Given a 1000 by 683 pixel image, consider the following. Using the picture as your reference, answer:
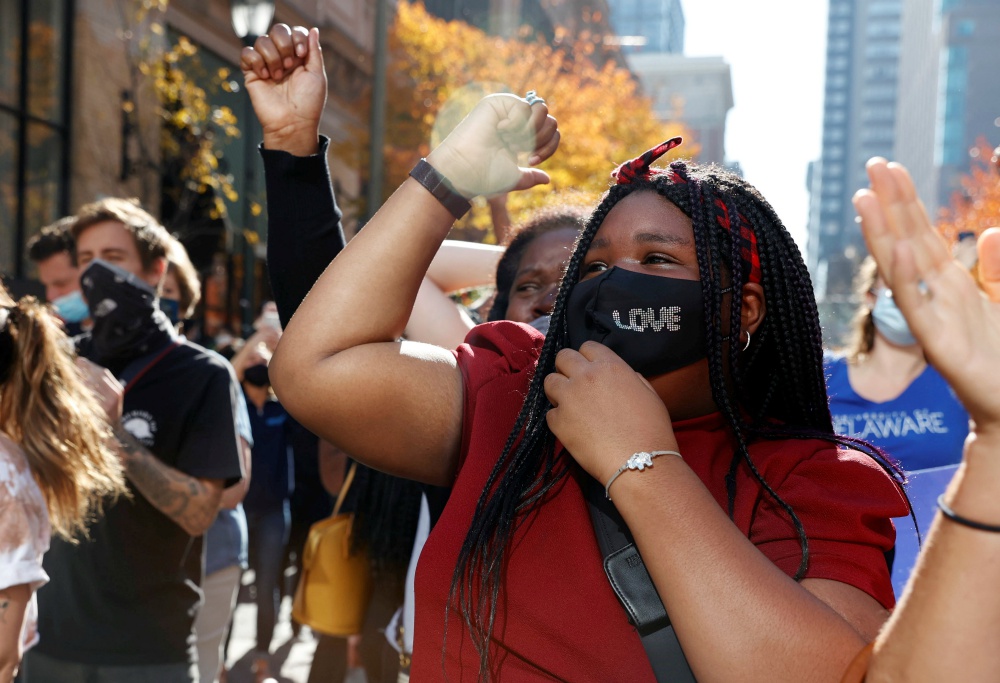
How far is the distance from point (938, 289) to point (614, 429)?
53 cm

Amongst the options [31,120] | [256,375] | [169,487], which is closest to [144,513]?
[169,487]

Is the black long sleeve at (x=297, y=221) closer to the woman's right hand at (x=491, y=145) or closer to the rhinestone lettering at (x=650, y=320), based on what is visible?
the woman's right hand at (x=491, y=145)

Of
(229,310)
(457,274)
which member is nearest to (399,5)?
(229,310)

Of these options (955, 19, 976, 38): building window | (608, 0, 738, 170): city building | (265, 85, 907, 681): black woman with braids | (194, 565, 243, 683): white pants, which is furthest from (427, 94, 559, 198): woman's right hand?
(608, 0, 738, 170): city building

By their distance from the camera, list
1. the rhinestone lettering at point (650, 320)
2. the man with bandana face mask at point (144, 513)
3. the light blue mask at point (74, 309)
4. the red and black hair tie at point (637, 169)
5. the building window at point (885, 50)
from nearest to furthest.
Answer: the rhinestone lettering at point (650, 320), the red and black hair tie at point (637, 169), the man with bandana face mask at point (144, 513), the light blue mask at point (74, 309), the building window at point (885, 50)

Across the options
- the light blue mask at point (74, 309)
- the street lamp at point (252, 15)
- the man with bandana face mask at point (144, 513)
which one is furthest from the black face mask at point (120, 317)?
the street lamp at point (252, 15)

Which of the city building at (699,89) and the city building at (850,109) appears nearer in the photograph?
the city building at (699,89)

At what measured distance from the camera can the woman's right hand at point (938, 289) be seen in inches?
45.9

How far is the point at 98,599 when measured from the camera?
3262mm

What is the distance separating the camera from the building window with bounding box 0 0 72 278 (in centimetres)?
1122

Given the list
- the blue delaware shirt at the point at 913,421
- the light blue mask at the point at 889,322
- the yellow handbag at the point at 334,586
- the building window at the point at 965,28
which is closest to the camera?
the yellow handbag at the point at 334,586

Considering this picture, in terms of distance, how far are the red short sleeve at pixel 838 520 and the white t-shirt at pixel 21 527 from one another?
177cm

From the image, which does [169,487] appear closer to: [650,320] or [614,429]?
[650,320]

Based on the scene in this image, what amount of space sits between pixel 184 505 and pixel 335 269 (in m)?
1.83
